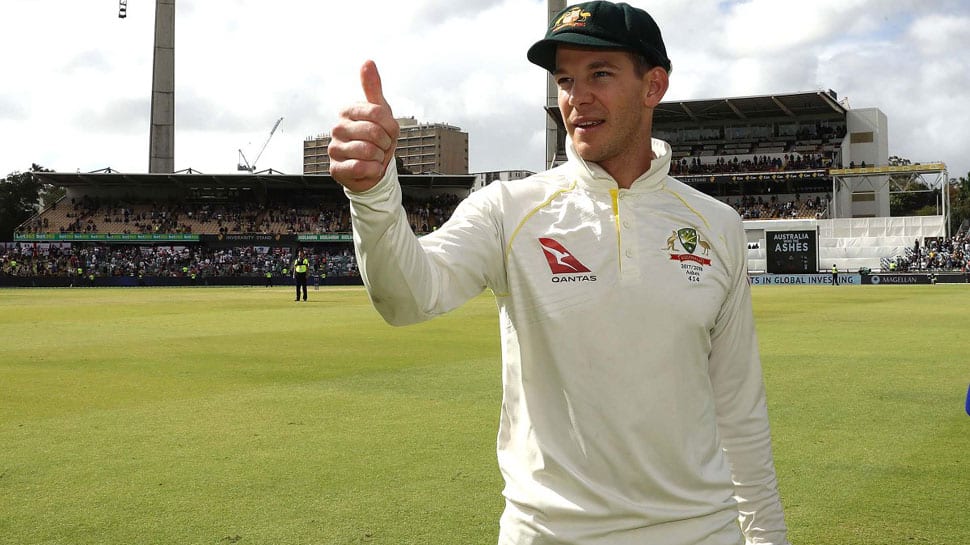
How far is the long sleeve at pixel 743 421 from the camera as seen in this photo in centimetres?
267

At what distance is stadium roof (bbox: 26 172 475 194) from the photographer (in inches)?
2508

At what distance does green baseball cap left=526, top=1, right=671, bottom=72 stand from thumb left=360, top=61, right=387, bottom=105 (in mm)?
772

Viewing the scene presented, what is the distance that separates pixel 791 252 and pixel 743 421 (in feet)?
165

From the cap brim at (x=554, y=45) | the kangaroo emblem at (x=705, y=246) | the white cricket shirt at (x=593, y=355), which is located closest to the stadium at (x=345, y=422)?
the white cricket shirt at (x=593, y=355)

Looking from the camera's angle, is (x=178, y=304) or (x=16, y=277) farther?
(x=16, y=277)

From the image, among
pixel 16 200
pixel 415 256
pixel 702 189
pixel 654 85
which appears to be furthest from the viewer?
pixel 16 200

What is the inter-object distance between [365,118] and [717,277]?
1.23 m

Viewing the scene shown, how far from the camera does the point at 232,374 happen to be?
10.9m

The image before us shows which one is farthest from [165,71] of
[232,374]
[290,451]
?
[290,451]

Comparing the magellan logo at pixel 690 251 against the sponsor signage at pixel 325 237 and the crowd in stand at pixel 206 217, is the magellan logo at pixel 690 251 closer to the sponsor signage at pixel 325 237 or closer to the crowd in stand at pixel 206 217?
the sponsor signage at pixel 325 237

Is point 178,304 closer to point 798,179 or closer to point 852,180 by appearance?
point 798,179

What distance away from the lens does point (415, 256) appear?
203 centimetres

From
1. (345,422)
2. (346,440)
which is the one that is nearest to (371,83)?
(346,440)

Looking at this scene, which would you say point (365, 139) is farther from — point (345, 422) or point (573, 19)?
→ point (345, 422)
